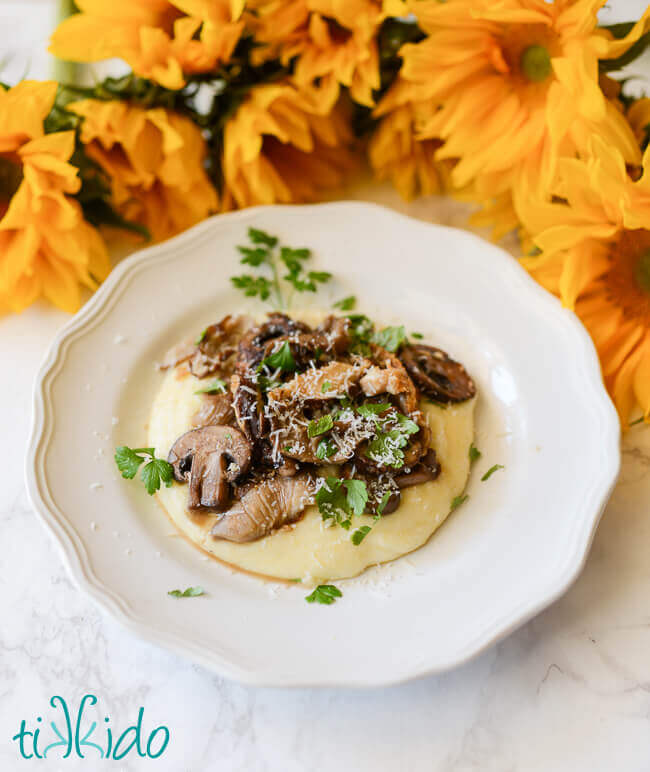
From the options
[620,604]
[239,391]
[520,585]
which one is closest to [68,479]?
[239,391]

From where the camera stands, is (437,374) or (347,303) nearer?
(437,374)

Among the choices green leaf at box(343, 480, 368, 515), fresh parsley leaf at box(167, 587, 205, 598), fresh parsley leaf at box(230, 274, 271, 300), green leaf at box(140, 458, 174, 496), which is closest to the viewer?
fresh parsley leaf at box(167, 587, 205, 598)

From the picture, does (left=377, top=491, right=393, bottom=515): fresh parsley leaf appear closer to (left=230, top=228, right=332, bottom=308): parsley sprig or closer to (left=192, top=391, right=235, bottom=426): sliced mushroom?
(left=192, top=391, right=235, bottom=426): sliced mushroom

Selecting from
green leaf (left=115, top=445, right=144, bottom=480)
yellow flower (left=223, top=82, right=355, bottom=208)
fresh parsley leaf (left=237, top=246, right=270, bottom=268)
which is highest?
yellow flower (left=223, top=82, right=355, bottom=208)

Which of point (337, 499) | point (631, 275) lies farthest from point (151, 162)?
point (631, 275)

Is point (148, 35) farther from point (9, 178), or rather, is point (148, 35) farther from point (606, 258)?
point (606, 258)

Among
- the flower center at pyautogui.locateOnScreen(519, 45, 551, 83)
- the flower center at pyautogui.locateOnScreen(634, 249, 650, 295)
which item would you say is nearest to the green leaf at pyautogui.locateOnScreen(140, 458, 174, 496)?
the flower center at pyautogui.locateOnScreen(634, 249, 650, 295)
